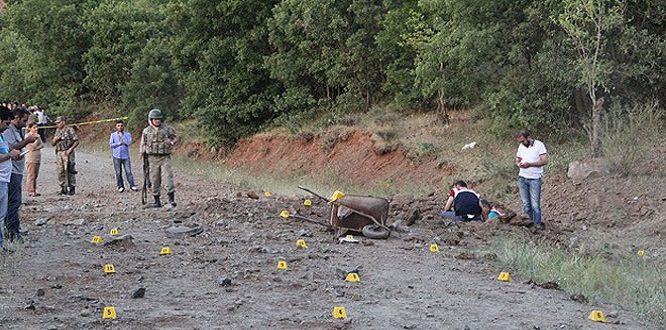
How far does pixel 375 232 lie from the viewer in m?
13.2

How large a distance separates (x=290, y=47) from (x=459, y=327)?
2736cm

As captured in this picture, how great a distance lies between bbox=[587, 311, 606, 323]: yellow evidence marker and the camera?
8.44 m

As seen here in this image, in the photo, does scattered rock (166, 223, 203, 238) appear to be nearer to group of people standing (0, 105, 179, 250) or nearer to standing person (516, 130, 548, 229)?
group of people standing (0, 105, 179, 250)

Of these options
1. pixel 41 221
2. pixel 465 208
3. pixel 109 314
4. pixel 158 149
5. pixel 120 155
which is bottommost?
pixel 120 155

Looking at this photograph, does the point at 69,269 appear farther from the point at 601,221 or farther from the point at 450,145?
the point at 450,145

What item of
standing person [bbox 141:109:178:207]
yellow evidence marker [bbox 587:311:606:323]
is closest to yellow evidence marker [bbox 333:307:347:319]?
yellow evidence marker [bbox 587:311:606:323]

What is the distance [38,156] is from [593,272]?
13.7 m

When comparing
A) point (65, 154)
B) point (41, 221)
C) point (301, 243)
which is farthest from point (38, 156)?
point (301, 243)

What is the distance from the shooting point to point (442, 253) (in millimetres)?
12422

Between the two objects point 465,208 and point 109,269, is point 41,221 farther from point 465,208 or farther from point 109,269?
point 465,208

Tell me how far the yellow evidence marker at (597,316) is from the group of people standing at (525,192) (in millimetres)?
6579

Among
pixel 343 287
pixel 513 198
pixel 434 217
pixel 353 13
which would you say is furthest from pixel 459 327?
pixel 353 13

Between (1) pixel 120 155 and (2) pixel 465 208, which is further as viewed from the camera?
(1) pixel 120 155

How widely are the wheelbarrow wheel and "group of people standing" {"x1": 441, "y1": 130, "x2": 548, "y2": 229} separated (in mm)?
2426
